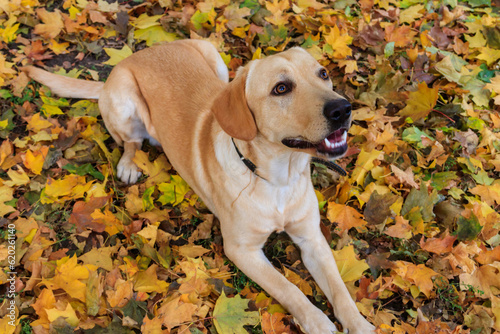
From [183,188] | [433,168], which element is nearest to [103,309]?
[183,188]

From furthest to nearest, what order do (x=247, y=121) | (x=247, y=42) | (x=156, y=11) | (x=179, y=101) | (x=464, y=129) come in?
(x=156, y=11) → (x=247, y=42) → (x=464, y=129) → (x=179, y=101) → (x=247, y=121)

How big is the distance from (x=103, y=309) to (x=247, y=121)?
1611 millimetres

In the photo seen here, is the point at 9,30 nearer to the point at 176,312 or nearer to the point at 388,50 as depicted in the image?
the point at 176,312

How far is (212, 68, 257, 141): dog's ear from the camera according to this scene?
2.32 metres

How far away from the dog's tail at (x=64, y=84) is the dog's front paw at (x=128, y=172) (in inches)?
31.7

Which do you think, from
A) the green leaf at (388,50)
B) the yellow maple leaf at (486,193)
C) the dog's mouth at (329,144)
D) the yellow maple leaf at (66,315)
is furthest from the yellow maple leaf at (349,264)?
the green leaf at (388,50)

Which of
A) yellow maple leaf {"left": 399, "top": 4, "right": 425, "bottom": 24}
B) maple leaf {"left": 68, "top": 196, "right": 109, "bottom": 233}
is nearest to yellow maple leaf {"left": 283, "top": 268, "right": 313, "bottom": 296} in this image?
maple leaf {"left": 68, "top": 196, "right": 109, "bottom": 233}

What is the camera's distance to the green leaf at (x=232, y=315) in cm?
256

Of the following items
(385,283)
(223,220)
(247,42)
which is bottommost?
(385,283)

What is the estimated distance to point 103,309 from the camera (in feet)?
8.61

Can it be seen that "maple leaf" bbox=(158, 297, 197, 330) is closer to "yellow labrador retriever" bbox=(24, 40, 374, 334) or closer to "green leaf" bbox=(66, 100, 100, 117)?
"yellow labrador retriever" bbox=(24, 40, 374, 334)

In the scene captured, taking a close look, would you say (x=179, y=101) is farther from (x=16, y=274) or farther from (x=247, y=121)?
(x=16, y=274)

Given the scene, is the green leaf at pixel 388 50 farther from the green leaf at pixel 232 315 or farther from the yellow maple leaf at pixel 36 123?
the yellow maple leaf at pixel 36 123

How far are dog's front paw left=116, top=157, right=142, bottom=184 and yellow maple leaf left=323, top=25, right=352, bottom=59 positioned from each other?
2394 millimetres
